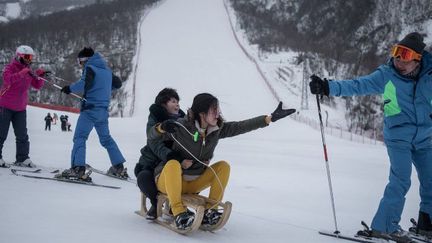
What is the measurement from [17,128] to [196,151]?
14.3ft

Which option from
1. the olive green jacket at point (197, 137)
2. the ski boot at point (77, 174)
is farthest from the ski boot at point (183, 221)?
the ski boot at point (77, 174)

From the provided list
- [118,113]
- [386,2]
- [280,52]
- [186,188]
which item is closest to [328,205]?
[186,188]

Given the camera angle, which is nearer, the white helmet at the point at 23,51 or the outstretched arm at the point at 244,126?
the outstretched arm at the point at 244,126

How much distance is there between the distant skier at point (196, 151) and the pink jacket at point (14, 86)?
12.3 feet

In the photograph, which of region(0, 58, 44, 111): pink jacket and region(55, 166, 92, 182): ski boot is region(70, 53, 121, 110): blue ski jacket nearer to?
region(55, 166, 92, 182): ski boot

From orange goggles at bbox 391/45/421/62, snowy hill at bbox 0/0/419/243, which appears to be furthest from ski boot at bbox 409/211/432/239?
orange goggles at bbox 391/45/421/62

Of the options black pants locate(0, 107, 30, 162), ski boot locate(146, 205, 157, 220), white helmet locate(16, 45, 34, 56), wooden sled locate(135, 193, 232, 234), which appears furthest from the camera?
black pants locate(0, 107, 30, 162)

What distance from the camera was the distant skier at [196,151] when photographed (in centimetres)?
381

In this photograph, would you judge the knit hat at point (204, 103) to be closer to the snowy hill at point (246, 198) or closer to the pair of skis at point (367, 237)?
the snowy hill at point (246, 198)

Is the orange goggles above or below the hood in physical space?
above

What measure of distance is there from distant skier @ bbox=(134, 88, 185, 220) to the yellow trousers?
99mm

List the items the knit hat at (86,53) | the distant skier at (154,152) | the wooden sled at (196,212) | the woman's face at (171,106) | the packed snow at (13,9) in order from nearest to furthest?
the wooden sled at (196,212) < the distant skier at (154,152) < the woman's face at (171,106) < the knit hat at (86,53) < the packed snow at (13,9)

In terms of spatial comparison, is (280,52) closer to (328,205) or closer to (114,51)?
(114,51)

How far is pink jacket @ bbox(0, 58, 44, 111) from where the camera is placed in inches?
273
